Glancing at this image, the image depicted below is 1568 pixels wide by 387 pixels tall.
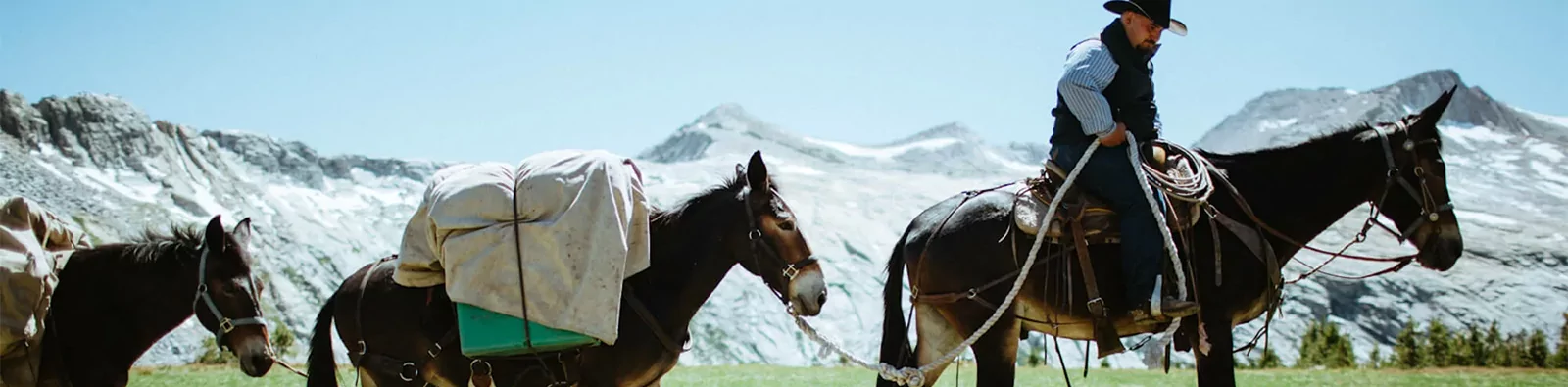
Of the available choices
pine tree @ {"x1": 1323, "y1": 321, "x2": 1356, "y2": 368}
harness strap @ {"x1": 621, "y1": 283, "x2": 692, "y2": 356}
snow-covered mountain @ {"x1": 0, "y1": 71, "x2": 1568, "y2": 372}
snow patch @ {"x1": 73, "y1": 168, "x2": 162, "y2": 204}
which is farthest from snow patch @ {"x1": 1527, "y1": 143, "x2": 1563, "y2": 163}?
snow patch @ {"x1": 73, "y1": 168, "x2": 162, "y2": 204}

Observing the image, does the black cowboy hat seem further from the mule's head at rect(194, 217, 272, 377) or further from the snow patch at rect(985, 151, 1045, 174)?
the snow patch at rect(985, 151, 1045, 174)

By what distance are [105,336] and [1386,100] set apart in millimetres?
121789

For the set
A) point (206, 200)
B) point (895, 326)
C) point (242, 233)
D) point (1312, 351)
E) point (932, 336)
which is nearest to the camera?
point (932, 336)

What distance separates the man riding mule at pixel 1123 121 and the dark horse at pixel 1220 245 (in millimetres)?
229

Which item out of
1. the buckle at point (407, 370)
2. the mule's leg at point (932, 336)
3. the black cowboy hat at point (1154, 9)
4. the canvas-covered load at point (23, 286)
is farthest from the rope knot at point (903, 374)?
the canvas-covered load at point (23, 286)

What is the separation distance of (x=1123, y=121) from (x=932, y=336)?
1.81 m

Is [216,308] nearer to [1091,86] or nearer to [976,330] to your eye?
[976,330]

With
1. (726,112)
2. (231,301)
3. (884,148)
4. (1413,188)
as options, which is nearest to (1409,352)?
(1413,188)

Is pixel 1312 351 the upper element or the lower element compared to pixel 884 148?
lower

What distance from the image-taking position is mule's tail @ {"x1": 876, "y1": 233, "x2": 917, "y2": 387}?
7324 mm

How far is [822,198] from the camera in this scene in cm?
9569

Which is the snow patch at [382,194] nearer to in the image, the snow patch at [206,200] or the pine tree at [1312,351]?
the snow patch at [206,200]

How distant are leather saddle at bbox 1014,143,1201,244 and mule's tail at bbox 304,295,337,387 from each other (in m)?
4.36

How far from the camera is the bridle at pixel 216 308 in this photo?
7.41m
